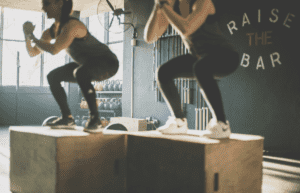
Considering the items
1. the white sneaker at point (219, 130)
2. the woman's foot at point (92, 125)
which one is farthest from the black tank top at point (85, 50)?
the white sneaker at point (219, 130)

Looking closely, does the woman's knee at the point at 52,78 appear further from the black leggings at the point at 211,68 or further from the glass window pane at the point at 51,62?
the glass window pane at the point at 51,62

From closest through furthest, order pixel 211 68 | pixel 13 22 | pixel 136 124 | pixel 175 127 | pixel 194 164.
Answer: pixel 194 164, pixel 211 68, pixel 175 127, pixel 136 124, pixel 13 22

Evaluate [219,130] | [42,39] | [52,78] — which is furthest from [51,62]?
[219,130]

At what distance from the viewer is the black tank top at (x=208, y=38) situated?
1809 millimetres

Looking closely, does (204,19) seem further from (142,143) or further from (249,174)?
(249,174)

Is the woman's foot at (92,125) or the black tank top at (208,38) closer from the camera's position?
the black tank top at (208,38)

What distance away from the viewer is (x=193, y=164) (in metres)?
1.63

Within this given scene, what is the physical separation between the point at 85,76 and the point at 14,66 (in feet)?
24.7

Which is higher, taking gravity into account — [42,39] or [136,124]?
[42,39]

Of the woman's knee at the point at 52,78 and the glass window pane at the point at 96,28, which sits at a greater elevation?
the glass window pane at the point at 96,28

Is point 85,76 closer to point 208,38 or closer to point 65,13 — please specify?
point 65,13

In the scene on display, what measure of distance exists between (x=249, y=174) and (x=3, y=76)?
27.5 ft

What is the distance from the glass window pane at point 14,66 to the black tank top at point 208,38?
7548 mm

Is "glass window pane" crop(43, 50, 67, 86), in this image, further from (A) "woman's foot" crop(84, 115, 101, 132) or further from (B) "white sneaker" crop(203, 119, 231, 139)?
(B) "white sneaker" crop(203, 119, 231, 139)
